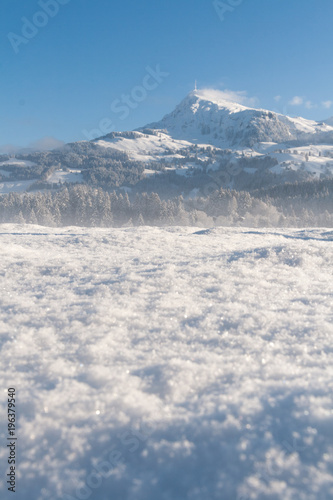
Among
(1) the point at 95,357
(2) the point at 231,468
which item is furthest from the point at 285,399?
(1) the point at 95,357

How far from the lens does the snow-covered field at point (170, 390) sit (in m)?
2.08

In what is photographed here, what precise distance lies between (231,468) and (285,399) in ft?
3.12

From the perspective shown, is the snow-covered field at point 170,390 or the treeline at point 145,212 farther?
the treeline at point 145,212

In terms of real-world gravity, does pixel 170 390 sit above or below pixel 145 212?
below

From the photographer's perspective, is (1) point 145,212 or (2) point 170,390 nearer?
(2) point 170,390

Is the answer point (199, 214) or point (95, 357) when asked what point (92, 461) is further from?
point (199, 214)

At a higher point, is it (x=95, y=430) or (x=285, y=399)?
(x=285, y=399)

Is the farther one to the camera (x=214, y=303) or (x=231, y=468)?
(x=214, y=303)

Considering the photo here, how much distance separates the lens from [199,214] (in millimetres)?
73000

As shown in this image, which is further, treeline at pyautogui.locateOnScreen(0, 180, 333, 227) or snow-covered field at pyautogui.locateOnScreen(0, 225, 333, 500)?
treeline at pyautogui.locateOnScreen(0, 180, 333, 227)

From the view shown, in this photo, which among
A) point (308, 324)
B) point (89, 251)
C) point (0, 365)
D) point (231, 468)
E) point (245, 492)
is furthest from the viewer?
point (89, 251)

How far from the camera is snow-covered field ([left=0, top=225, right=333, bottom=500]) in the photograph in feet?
6.82

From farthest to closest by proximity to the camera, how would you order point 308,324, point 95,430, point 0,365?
point 308,324 → point 0,365 → point 95,430

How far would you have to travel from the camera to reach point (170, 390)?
2947 millimetres
